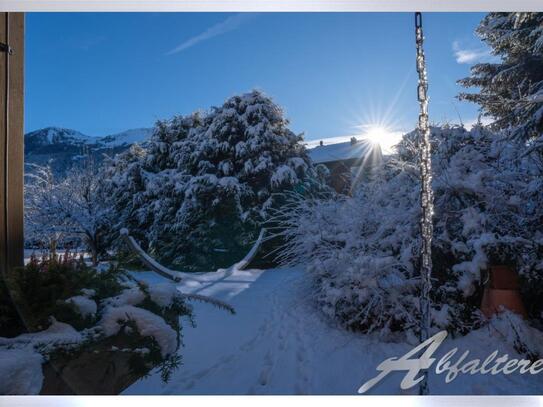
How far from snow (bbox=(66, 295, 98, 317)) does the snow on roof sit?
133cm

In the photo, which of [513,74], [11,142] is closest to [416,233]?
[513,74]

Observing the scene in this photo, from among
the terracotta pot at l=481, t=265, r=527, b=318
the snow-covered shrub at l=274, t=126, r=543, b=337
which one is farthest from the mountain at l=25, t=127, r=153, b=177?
the terracotta pot at l=481, t=265, r=527, b=318

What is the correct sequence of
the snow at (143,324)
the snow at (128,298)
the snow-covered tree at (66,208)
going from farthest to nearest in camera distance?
the snow-covered tree at (66,208) → the snow at (128,298) → the snow at (143,324)

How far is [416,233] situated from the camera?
2.18 meters

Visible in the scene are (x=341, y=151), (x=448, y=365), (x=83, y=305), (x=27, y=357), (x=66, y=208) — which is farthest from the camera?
(x=341, y=151)

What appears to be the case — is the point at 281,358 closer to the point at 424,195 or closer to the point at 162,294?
the point at 162,294

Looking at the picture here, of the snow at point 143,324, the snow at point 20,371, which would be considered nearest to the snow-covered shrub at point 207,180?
the snow at point 143,324

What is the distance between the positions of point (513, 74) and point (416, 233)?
97cm

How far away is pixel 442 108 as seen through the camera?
2.14 m

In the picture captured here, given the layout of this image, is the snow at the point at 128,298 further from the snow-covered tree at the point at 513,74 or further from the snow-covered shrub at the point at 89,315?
the snow-covered tree at the point at 513,74

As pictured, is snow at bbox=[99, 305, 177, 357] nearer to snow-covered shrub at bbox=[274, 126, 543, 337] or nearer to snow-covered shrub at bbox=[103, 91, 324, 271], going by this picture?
snow-covered shrub at bbox=[103, 91, 324, 271]

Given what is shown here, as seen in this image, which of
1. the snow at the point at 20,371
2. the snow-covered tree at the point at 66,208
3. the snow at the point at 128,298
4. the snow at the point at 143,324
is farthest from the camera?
the snow-covered tree at the point at 66,208

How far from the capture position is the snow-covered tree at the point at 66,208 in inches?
83.3

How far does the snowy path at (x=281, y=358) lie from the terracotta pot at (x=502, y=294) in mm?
147
